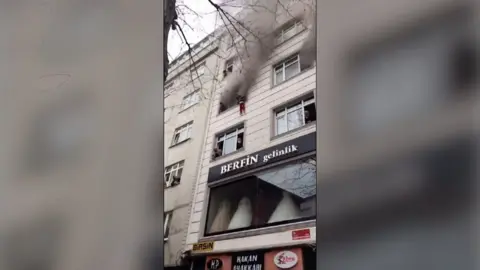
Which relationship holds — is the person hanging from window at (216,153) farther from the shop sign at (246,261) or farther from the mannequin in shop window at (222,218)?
the shop sign at (246,261)

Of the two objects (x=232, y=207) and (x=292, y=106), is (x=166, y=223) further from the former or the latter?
(x=292, y=106)

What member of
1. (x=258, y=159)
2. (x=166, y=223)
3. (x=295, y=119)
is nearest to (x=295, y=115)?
(x=295, y=119)

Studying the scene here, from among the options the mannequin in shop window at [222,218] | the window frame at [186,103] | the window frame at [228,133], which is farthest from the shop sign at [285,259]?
the window frame at [186,103]

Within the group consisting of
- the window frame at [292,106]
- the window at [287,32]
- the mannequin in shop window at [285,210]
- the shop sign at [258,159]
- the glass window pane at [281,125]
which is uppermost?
the window at [287,32]

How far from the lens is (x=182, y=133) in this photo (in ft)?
2.87

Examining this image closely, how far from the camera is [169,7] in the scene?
35.6 inches

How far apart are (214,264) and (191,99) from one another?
31 cm

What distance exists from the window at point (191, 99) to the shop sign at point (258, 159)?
130 millimetres

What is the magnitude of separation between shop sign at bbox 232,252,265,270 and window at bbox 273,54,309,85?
0.34 m

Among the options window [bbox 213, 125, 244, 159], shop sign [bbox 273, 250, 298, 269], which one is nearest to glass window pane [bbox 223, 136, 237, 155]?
window [bbox 213, 125, 244, 159]

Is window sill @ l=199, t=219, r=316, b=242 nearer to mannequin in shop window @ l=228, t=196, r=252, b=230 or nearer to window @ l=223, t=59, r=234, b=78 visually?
mannequin in shop window @ l=228, t=196, r=252, b=230

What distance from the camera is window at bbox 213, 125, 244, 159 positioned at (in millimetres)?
894

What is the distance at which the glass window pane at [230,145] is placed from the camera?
0.90 m
